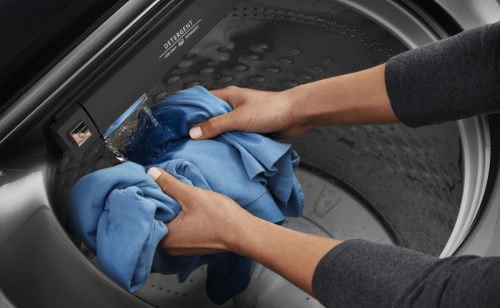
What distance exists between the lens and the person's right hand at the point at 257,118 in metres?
0.69

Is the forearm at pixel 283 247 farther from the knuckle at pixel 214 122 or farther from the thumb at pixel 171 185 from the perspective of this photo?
the knuckle at pixel 214 122

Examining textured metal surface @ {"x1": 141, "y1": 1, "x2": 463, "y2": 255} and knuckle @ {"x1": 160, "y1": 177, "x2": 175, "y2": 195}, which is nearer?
knuckle @ {"x1": 160, "y1": 177, "x2": 175, "y2": 195}

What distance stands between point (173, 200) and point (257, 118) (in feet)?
0.78

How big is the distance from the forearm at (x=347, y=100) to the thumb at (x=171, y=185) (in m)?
0.28

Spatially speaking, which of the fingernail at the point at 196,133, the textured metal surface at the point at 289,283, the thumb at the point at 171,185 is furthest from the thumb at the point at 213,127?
the textured metal surface at the point at 289,283

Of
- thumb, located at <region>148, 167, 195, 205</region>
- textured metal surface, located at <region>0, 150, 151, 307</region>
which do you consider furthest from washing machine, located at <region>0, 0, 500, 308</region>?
thumb, located at <region>148, 167, 195, 205</region>

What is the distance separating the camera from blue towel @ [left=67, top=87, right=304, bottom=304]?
520 millimetres

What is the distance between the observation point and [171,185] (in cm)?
59

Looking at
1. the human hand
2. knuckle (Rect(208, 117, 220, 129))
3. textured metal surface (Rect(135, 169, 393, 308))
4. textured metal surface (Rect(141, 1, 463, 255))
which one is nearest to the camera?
the human hand

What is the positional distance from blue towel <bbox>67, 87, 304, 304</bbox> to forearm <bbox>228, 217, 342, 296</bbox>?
10 cm

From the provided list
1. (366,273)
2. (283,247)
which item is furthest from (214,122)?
(366,273)

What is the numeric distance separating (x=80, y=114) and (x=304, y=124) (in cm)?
44

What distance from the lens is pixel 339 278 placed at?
0.43 m

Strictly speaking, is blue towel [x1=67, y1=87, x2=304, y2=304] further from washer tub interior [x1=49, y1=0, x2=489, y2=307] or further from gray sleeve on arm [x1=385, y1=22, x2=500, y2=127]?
gray sleeve on arm [x1=385, y1=22, x2=500, y2=127]
